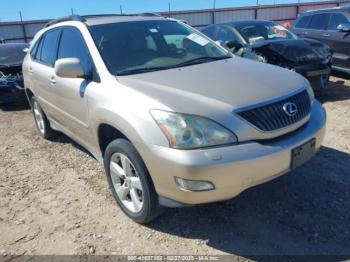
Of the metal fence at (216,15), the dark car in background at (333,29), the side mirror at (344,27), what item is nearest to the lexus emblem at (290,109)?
the dark car in background at (333,29)

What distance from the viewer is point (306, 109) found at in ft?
9.92

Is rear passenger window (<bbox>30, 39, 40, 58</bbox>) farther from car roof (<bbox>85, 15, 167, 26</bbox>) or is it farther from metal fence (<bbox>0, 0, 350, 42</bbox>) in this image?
metal fence (<bbox>0, 0, 350, 42</bbox>)

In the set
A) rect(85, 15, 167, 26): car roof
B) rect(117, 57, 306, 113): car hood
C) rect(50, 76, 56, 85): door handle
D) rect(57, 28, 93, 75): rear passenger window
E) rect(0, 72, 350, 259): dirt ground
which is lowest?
rect(0, 72, 350, 259): dirt ground

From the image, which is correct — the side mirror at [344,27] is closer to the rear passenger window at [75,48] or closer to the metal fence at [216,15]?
the rear passenger window at [75,48]

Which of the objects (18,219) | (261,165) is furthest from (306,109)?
(18,219)

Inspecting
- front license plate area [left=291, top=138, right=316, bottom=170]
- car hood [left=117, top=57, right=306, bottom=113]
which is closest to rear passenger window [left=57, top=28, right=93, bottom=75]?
car hood [left=117, top=57, right=306, bottom=113]

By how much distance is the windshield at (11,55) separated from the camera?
8.03 meters

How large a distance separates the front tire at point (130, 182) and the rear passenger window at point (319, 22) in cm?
690

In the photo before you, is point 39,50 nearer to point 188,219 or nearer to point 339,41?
point 188,219

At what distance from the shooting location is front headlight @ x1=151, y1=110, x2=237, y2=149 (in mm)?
2496

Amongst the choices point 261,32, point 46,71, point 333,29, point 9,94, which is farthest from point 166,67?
point 333,29

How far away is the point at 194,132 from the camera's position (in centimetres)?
251

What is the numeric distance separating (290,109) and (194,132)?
2.80 ft

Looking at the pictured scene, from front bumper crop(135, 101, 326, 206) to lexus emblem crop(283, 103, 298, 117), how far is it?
0.62 feet
